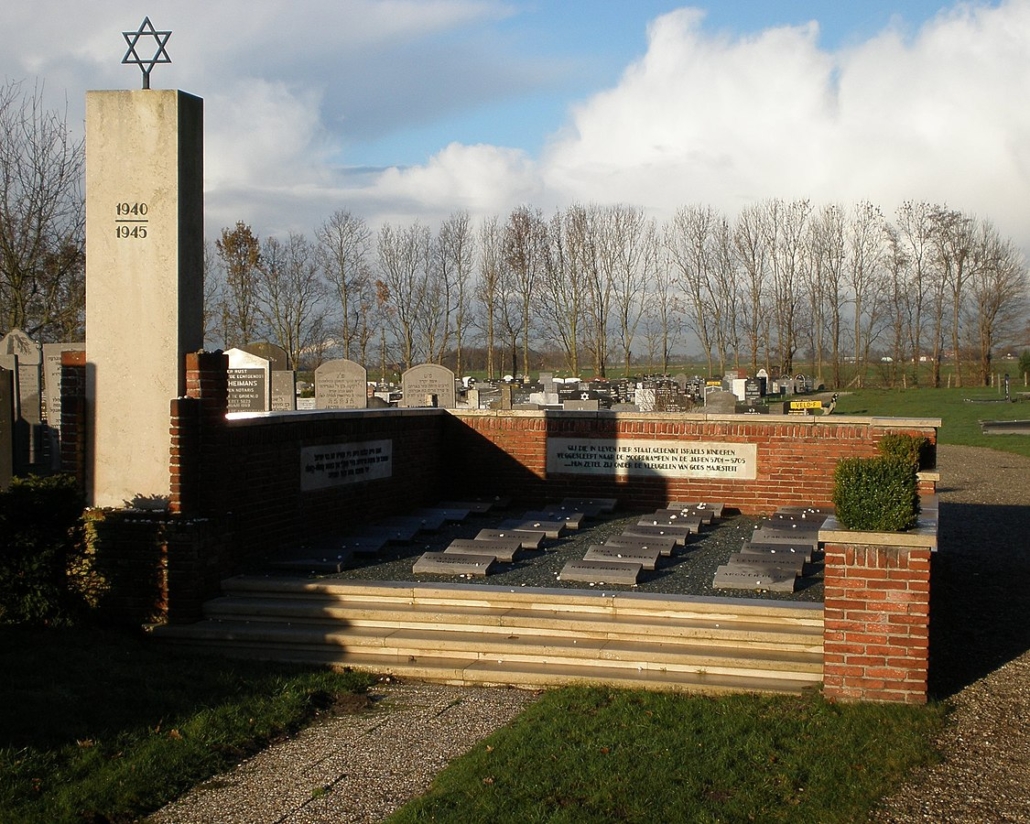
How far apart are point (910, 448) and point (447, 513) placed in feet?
17.6

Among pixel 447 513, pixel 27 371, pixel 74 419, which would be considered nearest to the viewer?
pixel 74 419

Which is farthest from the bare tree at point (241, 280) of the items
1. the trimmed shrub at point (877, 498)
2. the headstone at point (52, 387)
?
the trimmed shrub at point (877, 498)

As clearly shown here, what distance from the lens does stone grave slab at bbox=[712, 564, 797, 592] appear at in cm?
799

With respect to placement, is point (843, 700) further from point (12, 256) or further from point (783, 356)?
point (783, 356)

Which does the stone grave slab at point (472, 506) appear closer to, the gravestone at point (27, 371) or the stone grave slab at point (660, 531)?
the stone grave slab at point (660, 531)

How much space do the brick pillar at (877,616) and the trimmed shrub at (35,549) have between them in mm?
5554

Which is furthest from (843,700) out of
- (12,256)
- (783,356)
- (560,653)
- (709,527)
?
(783,356)

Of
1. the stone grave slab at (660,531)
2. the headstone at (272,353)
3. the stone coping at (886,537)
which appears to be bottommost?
the stone grave slab at (660,531)

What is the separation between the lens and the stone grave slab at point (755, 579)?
799cm

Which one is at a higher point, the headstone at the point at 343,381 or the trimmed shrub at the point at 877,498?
the headstone at the point at 343,381

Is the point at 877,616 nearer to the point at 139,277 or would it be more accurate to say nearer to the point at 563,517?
the point at 563,517

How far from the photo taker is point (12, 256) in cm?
2109

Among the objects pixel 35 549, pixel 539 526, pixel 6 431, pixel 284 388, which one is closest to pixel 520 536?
pixel 539 526

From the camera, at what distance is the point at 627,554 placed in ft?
30.1
